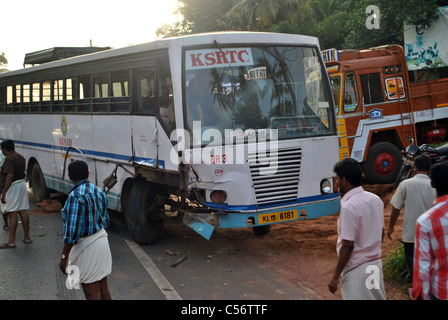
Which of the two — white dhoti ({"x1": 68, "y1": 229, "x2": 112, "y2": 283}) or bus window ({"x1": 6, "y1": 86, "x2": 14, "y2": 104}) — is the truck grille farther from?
bus window ({"x1": 6, "y1": 86, "x2": 14, "y2": 104})

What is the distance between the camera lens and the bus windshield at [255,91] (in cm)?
658

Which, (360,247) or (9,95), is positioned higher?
(9,95)

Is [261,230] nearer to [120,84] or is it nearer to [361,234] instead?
[120,84]

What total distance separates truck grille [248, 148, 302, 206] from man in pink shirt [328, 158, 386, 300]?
2.86 m

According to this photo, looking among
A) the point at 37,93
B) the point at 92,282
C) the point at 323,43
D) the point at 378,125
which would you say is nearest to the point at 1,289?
the point at 92,282

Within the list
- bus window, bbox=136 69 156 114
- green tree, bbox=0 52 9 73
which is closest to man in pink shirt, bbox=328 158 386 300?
bus window, bbox=136 69 156 114

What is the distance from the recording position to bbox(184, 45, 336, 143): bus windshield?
6.58 metres

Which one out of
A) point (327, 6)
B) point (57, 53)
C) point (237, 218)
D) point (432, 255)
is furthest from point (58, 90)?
point (327, 6)

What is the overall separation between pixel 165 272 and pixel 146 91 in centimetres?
273

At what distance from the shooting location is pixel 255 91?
6.76 m

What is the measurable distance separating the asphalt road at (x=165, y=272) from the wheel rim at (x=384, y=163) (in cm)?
497

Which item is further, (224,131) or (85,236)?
(224,131)

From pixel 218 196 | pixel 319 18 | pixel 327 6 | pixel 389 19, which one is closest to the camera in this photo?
pixel 218 196

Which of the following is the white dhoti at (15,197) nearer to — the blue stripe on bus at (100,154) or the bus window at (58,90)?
the blue stripe on bus at (100,154)
